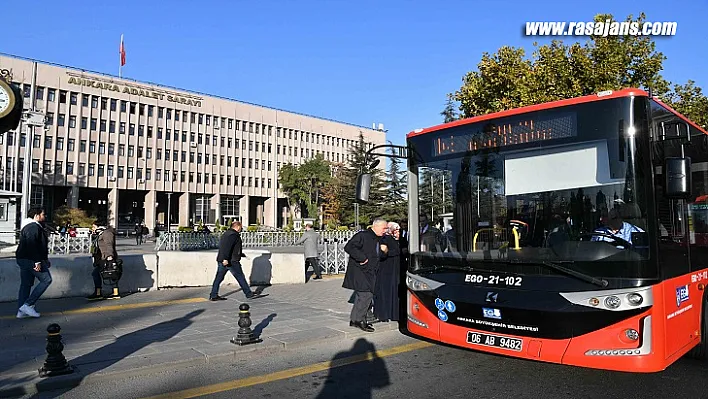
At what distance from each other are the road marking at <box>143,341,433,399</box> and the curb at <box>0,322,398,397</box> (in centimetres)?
81

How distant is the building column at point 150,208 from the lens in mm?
66688

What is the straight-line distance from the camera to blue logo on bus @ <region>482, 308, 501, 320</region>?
17.4 feet

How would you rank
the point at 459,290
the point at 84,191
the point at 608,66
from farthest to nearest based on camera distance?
the point at 84,191, the point at 608,66, the point at 459,290

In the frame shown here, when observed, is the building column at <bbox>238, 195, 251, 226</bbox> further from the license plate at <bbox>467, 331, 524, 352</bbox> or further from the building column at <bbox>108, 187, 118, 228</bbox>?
the license plate at <bbox>467, 331, 524, 352</bbox>

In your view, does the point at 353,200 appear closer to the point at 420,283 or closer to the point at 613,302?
the point at 420,283

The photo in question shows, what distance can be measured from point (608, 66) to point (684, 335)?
47.4 ft

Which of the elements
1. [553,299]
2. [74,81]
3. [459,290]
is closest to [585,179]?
[553,299]

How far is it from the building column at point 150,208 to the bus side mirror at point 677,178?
6726 centimetres

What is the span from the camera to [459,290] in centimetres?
570

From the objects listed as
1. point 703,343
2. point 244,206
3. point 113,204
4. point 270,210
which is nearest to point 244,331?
point 703,343

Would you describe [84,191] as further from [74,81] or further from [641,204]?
[641,204]

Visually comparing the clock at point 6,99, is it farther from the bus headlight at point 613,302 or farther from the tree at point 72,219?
the tree at point 72,219

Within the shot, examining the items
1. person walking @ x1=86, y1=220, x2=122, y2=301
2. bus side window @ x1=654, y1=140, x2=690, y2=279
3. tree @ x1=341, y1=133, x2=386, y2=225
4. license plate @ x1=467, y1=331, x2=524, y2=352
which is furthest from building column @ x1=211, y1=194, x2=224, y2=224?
bus side window @ x1=654, y1=140, x2=690, y2=279

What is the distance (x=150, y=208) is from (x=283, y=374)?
6623cm
